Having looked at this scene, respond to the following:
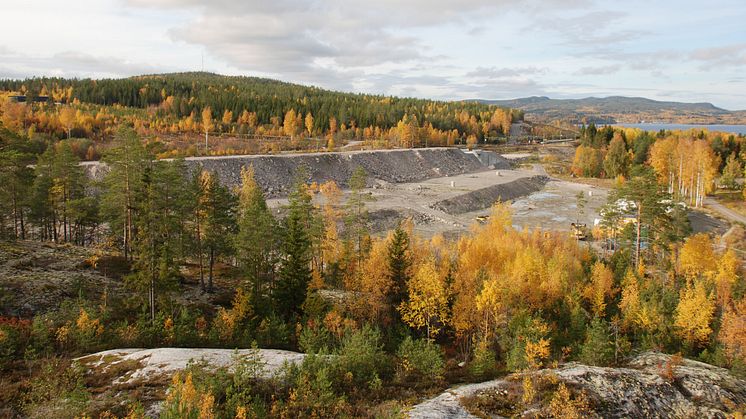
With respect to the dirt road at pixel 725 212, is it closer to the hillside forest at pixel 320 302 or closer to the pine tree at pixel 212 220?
the hillside forest at pixel 320 302

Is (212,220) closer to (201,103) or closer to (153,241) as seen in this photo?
(153,241)

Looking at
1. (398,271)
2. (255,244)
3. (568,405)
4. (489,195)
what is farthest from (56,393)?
(489,195)

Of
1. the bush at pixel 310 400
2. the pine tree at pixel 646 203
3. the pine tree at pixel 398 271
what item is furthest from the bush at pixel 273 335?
the pine tree at pixel 646 203

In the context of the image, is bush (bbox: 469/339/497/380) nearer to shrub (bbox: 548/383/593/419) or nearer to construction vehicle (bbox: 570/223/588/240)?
shrub (bbox: 548/383/593/419)

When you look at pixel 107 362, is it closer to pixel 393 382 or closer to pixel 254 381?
pixel 254 381

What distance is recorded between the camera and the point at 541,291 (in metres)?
31.5

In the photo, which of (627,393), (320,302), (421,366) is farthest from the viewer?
(320,302)

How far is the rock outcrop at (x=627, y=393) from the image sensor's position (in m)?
16.2

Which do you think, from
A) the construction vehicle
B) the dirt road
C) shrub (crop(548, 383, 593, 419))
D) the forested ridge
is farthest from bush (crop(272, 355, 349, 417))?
the forested ridge

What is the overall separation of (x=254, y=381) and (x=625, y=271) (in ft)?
99.4

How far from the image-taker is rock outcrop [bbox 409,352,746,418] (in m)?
16.2

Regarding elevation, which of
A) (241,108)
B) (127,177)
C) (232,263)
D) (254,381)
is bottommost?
A: (232,263)

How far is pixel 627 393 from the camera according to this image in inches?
696

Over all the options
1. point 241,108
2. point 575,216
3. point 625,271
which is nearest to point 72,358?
point 625,271
